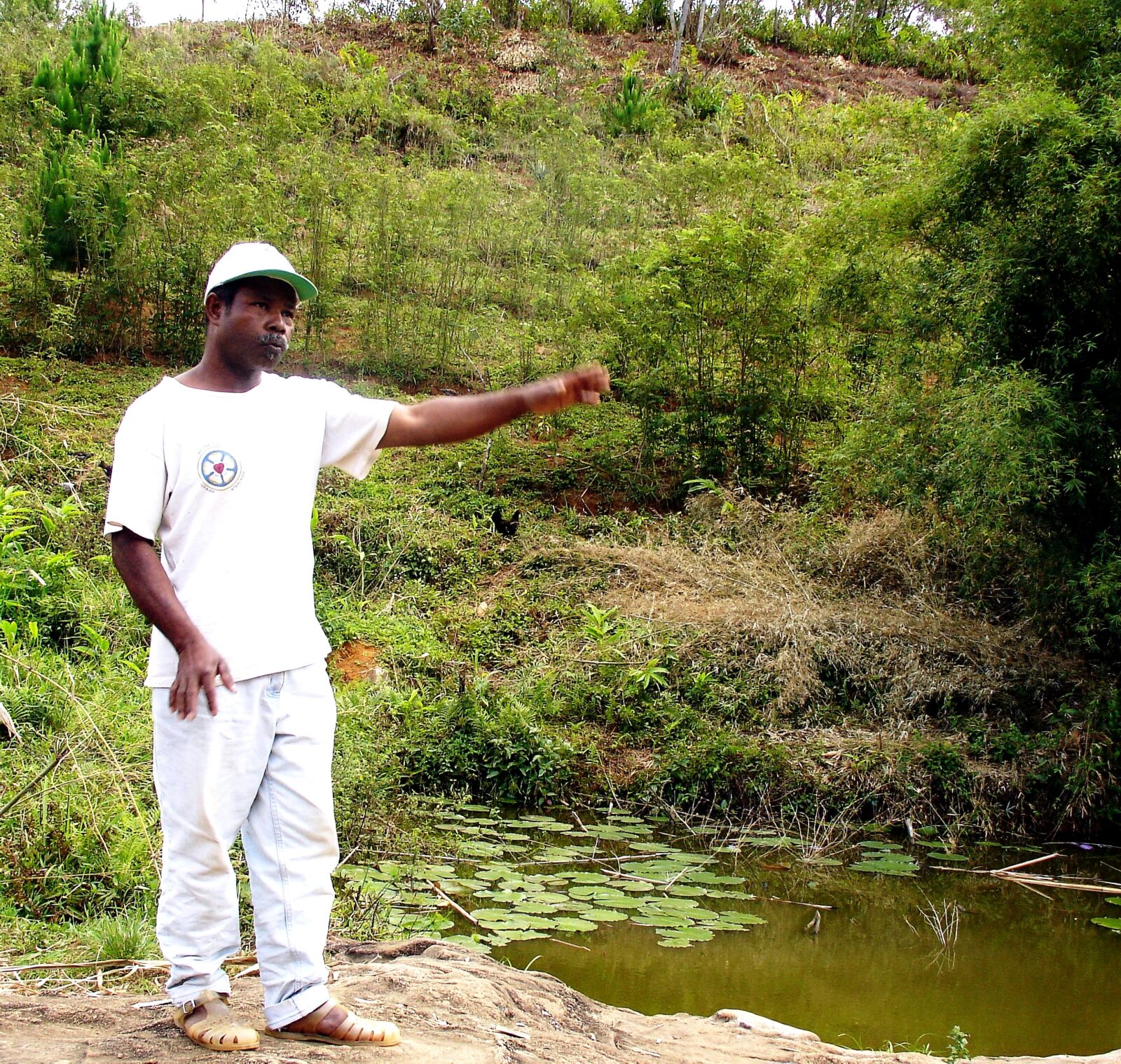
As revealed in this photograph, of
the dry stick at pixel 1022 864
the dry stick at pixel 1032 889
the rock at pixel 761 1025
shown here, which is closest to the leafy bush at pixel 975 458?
the dry stick at pixel 1022 864

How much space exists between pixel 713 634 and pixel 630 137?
10.8 meters

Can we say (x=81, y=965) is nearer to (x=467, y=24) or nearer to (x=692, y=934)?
(x=692, y=934)

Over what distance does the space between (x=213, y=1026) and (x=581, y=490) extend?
779 cm

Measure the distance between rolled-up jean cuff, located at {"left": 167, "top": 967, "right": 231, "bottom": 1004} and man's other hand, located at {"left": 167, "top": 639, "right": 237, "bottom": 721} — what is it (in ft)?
1.95

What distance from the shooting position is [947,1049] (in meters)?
3.69

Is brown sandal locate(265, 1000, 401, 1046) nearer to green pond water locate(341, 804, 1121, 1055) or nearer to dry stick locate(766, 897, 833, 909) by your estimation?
green pond water locate(341, 804, 1121, 1055)

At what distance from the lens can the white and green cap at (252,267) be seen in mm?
2393

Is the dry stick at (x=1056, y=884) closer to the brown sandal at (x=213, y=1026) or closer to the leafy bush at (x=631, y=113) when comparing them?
the brown sandal at (x=213, y=1026)

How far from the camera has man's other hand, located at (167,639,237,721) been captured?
7.20 feet

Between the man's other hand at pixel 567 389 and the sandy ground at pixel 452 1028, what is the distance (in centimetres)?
150

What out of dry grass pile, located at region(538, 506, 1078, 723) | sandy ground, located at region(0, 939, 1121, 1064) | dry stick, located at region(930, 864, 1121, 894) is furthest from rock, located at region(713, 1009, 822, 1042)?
dry grass pile, located at region(538, 506, 1078, 723)

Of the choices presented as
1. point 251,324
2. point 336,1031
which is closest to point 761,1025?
point 336,1031

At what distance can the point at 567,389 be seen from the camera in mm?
2629

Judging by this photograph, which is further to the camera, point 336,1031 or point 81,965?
point 81,965
